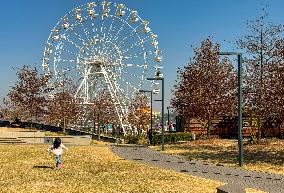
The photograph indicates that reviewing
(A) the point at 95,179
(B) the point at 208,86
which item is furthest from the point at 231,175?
(B) the point at 208,86

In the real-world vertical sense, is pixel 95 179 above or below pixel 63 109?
below

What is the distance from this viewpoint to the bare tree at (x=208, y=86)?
40.1m

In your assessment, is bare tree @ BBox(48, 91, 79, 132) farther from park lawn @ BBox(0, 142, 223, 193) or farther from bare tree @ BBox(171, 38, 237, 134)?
park lawn @ BBox(0, 142, 223, 193)

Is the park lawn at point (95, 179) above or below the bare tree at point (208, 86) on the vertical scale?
below

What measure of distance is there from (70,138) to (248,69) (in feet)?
52.2

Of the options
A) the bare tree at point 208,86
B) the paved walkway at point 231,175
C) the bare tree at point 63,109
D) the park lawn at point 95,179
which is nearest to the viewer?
the park lawn at point 95,179

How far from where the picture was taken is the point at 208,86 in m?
40.6

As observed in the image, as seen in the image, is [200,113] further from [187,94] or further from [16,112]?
[16,112]

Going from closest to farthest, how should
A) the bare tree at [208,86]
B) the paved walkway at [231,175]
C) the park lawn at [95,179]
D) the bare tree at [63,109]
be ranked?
the park lawn at [95,179] < the paved walkway at [231,175] < the bare tree at [208,86] < the bare tree at [63,109]

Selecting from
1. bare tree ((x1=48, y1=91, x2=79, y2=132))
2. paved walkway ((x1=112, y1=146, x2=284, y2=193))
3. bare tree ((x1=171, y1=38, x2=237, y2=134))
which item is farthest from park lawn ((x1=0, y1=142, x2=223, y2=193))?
bare tree ((x1=48, y1=91, x2=79, y2=132))

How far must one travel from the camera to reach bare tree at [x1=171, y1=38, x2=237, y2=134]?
40.1 metres

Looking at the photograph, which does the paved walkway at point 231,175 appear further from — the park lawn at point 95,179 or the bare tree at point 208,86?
the bare tree at point 208,86

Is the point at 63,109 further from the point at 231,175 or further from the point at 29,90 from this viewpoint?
the point at 231,175

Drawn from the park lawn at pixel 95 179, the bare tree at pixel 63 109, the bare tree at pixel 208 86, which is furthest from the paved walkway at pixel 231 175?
the bare tree at pixel 63 109
